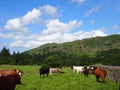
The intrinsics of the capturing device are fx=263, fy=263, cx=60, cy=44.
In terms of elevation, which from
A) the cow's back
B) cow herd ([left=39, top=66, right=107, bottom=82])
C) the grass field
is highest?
cow herd ([left=39, top=66, right=107, bottom=82])

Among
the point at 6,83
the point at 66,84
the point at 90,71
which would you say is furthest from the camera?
the point at 90,71

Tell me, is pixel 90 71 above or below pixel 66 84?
above

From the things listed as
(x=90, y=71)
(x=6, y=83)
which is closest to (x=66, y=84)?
(x=6, y=83)

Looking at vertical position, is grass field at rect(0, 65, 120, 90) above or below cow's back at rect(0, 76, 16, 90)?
below

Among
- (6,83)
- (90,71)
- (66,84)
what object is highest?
(90,71)

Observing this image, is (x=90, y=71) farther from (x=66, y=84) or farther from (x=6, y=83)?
(x=6, y=83)

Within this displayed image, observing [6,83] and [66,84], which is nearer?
[6,83]

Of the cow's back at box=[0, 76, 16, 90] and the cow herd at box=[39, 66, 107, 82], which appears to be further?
the cow herd at box=[39, 66, 107, 82]

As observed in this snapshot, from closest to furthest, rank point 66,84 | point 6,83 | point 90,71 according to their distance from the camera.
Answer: point 6,83
point 66,84
point 90,71

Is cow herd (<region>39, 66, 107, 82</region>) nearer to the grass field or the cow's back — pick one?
the grass field

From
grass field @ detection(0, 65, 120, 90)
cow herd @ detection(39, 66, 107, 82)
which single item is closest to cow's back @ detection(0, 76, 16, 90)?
grass field @ detection(0, 65, 120, 90)

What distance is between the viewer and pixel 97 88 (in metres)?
24.9

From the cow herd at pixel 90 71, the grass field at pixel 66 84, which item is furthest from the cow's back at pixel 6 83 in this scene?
the cow herd at pixel 90 71

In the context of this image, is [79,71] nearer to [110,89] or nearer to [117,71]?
[117,71]
